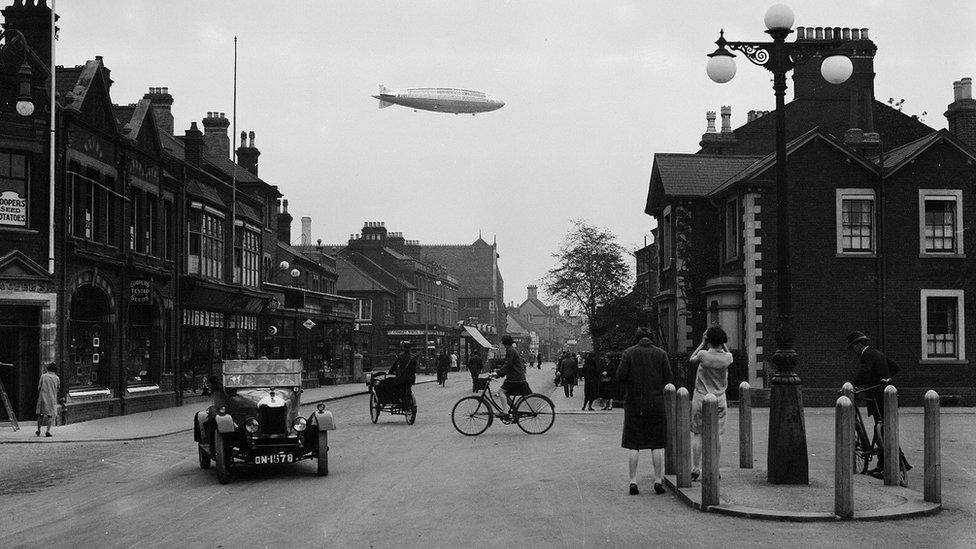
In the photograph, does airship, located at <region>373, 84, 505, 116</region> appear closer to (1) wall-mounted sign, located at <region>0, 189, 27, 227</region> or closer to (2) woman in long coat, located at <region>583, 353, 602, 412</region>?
(2) woman in long coat, located at <region>583, 353, 602, 412</region>

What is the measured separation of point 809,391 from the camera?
28.7 metres

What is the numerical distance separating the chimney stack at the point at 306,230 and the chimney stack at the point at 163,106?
3690cm

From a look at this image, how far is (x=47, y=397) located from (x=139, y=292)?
6866 mm

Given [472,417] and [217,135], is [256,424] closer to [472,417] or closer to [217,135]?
[472,417]

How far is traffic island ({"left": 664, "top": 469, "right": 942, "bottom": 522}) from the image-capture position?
915 cm

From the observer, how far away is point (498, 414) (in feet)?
61.7

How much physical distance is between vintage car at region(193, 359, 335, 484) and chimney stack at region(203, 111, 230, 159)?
1340 inches

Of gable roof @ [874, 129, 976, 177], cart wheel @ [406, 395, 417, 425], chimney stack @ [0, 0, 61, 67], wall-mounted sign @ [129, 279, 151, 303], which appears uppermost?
chimney stack @ [0, 0, 61, 67]

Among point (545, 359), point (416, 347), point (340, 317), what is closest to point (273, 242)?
point (340, 317)

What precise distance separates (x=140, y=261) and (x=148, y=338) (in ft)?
8.45

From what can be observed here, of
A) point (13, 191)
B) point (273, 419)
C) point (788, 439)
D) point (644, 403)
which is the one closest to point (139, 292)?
point (13, 191)

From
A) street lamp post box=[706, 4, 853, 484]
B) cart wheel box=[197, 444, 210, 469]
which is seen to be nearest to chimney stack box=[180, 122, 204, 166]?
cart wheel box=[197, 444, 210, 469]

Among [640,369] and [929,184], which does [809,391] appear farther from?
[640,369]

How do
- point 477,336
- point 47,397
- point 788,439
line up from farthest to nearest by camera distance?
point 477,336 → point 47,397 → point 788,439
